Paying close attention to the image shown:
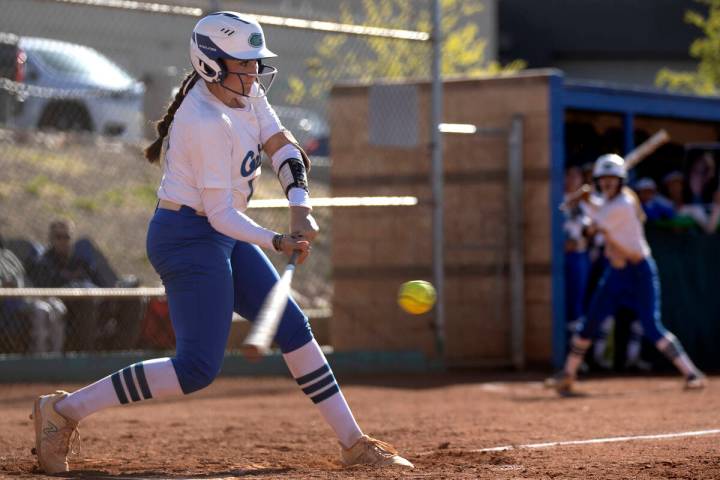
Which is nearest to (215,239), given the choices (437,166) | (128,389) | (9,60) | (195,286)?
(195,286)

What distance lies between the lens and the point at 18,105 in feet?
38.8

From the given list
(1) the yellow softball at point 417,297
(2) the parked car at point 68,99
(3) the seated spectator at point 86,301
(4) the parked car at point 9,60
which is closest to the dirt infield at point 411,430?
(1) the yellow softball at point 417,297

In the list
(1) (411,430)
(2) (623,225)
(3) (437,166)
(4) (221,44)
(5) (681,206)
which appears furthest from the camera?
(5) (681,206)

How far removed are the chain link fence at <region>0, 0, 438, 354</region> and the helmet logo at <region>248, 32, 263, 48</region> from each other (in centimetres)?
479

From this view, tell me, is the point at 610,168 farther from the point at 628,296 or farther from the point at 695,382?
the point at 695,382

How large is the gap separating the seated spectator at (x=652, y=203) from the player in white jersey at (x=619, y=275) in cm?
309

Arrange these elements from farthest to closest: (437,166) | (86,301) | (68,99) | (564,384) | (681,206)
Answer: (681,206) < (68,99) < (437,166) < (86,301) < (564,384)

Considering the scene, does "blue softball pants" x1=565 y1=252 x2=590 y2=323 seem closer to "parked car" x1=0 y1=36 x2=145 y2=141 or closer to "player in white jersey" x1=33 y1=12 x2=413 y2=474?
"parked car" x1=0 y1=36 x2=145 y2=141

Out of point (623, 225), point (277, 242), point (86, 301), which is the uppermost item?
point (623, 225)

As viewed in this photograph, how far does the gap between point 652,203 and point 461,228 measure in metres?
2.24

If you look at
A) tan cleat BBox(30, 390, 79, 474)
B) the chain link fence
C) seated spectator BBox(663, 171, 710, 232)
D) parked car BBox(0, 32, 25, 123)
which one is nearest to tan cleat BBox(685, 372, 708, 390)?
seated spectator BBox(663, 171, 710, 232)

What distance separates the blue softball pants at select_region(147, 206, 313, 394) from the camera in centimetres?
579

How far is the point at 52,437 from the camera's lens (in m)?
5.99

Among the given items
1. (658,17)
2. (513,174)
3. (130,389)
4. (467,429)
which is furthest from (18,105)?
(658,17)
